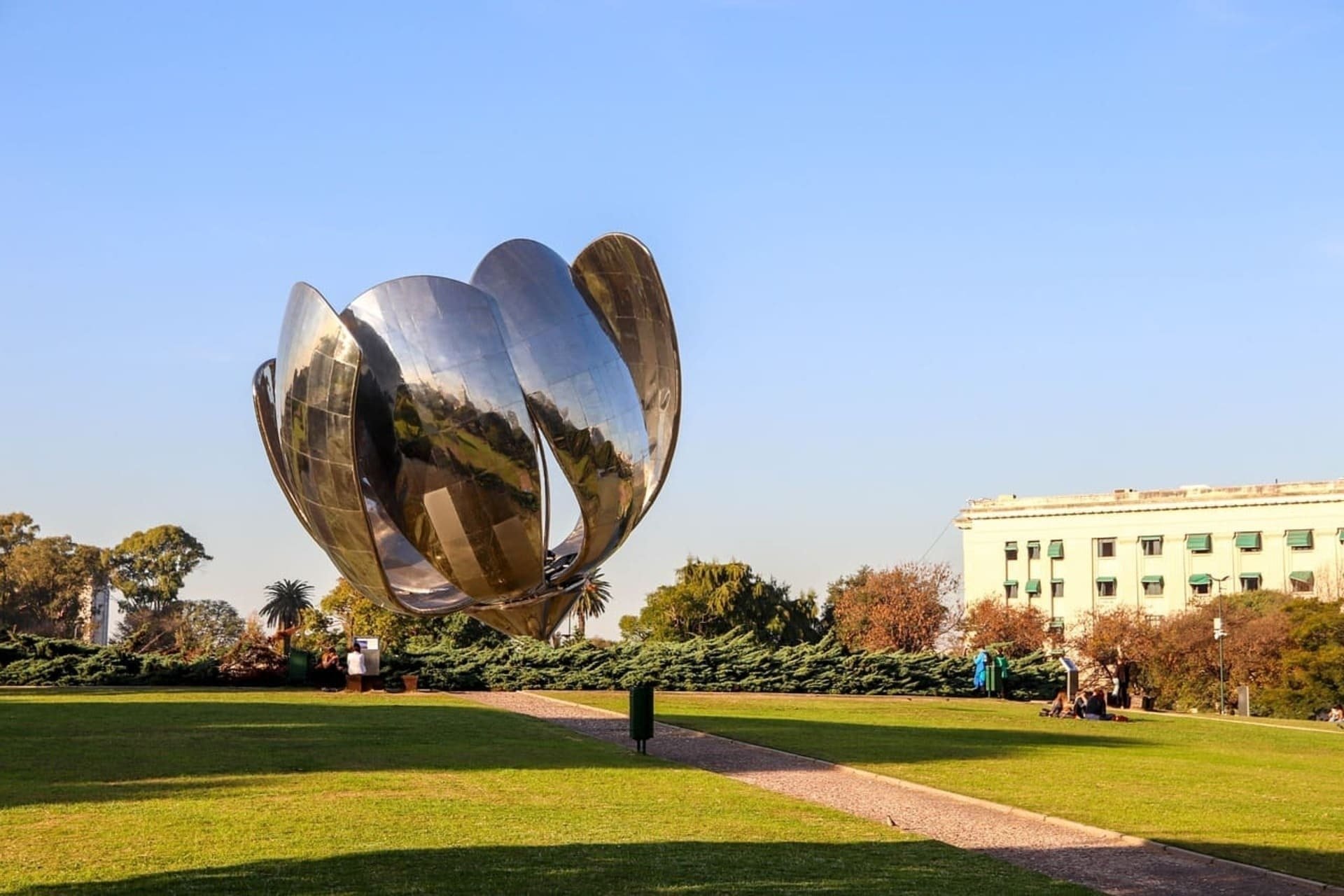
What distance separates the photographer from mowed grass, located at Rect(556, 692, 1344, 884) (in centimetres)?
1519

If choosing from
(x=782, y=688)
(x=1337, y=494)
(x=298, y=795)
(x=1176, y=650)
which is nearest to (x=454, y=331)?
(x=298, y=795)

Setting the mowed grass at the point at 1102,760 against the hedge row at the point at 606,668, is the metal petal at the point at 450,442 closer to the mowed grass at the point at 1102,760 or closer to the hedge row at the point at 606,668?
the mowed grass at the point at 1102,760

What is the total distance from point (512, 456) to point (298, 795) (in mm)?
8326

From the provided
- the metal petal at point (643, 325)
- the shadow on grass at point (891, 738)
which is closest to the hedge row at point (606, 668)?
the shadow on grass at point (891, 738)

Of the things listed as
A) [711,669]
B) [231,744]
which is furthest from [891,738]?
[711,669]

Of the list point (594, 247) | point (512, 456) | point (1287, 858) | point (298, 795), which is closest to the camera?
point (512, 456)

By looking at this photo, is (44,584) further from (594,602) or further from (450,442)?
(450,442)

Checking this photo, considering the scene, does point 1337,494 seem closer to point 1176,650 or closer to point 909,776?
point 1176,650

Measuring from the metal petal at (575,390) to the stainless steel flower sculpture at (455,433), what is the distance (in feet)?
0.04

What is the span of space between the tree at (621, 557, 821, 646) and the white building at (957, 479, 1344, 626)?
21.5 metres

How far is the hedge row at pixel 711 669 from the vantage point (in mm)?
37938

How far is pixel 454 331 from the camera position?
31.4 feet

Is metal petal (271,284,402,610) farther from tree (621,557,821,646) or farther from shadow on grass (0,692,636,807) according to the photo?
tree (621,557,821,646)

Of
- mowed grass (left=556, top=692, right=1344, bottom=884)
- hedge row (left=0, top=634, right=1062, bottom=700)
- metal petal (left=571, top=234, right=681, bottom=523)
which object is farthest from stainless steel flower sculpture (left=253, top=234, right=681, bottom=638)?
hedge row (left=0, top=634, right=1062, bottom=700)
